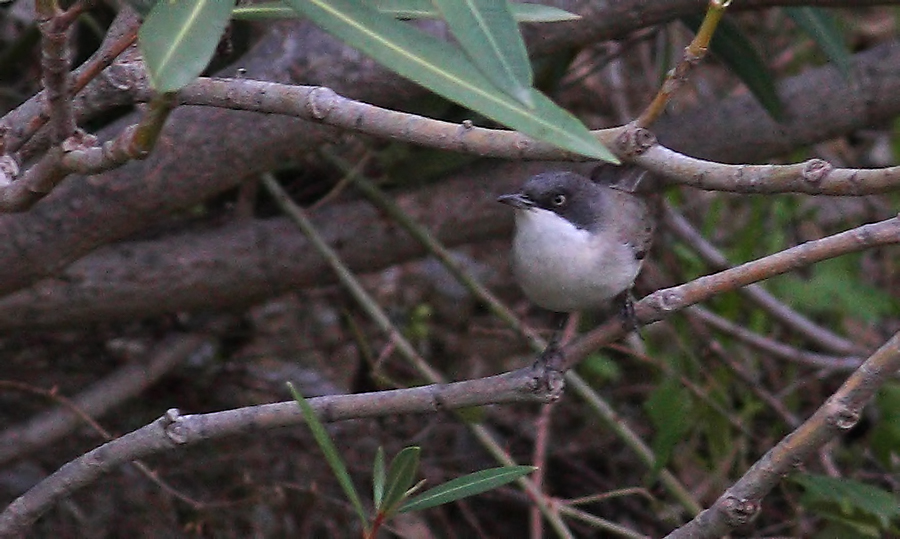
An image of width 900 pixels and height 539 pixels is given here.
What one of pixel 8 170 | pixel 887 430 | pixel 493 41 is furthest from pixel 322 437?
pixel 887 430

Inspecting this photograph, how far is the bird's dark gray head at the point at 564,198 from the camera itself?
3432 mm

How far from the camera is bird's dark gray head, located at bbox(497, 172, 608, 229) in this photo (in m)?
3.43

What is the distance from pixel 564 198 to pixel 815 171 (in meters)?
1.74

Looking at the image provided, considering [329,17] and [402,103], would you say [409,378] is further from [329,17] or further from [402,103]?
[329,17]

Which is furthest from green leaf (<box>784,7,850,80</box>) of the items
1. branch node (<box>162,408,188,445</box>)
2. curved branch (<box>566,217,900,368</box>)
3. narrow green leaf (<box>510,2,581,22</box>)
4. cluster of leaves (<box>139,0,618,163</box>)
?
branch node (<box>162,408,188,445</box>)

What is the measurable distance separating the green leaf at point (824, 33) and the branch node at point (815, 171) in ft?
6.75

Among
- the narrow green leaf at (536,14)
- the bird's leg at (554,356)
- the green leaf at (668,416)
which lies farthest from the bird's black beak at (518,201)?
the narrow green leaf at (536,14)

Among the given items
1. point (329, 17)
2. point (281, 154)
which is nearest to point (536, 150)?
point (329, 17)

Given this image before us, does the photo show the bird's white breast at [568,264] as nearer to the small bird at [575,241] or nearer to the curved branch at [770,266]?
the small bird at [575,241]

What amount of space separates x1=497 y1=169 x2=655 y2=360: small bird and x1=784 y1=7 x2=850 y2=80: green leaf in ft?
2.57

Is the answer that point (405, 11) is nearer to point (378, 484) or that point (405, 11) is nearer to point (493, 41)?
point (493, 41)

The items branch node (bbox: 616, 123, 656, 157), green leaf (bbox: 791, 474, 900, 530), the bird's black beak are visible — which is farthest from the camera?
the bird's black beak

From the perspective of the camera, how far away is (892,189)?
1.80 metres

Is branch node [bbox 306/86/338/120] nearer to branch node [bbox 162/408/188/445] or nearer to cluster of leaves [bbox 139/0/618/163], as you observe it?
cluster of leaves [bbox 139/0/618/163]
